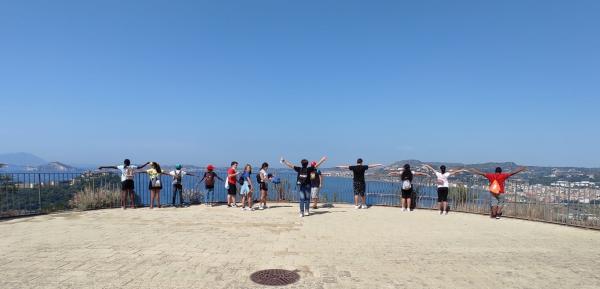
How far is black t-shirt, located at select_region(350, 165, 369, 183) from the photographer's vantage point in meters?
13.6

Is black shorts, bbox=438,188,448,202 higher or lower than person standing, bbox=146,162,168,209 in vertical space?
lower

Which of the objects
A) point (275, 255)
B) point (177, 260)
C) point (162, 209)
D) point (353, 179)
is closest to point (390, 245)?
point (275, 255)

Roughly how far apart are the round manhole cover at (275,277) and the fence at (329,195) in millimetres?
8942

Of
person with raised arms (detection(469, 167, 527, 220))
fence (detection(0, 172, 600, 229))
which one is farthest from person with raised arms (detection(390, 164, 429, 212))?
person with raised arms (detection(469, 167, 527, 220))

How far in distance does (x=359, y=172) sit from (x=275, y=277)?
821cm

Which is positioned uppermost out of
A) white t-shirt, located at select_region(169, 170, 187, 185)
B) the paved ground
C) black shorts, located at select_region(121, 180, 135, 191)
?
white t-shirt, located at select_region(169, 170, 187, 185)

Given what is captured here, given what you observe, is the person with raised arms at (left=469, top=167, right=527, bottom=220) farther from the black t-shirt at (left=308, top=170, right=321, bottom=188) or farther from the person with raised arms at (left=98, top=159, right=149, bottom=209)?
the person with raised arms at (left=98, top=159, right=149, bottom=209)

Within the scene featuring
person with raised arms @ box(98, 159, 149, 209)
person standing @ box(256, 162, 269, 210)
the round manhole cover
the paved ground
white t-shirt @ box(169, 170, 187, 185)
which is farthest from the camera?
white t-shirt @ box(169, 170, 187, 185)

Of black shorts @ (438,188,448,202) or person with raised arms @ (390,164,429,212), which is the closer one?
black shorts @ (438,188,448,202)

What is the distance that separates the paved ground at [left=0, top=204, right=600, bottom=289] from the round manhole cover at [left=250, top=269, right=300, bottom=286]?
0.16 m

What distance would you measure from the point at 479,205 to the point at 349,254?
8.05 m

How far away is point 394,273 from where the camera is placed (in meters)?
6.21

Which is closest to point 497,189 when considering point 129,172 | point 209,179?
point 209,179

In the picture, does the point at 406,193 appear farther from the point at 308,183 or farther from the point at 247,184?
the point at 247,184
